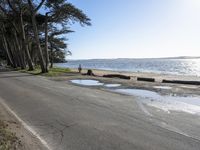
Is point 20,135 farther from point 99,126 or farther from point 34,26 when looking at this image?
point 34,26

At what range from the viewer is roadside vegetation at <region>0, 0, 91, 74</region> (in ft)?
118

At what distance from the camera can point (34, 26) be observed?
35.9 metres

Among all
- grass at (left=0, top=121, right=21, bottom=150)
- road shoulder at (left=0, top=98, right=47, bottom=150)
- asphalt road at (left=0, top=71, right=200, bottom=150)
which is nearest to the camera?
grass at (left=0, top=121, right=21, bottom=150)

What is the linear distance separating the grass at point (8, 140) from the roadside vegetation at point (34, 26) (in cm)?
2875

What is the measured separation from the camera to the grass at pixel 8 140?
6.19 meters

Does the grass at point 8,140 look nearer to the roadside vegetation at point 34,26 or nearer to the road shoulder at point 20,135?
the road shoulder at point 20,135

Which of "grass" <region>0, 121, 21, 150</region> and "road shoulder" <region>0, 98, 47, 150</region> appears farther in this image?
"road shoulder" <region>0, 98, 47, 150</region>

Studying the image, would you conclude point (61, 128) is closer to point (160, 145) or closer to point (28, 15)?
point (160, 145)

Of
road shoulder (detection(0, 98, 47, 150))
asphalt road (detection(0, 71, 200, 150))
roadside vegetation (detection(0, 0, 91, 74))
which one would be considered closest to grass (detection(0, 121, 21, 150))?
road shoulder (detection(0, 98, 47, 150))

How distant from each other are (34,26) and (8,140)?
3058 centimetres

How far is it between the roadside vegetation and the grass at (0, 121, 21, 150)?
2875cm

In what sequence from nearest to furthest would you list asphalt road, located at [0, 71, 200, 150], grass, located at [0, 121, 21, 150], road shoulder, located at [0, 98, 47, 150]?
grass, located at [0, 121, 21, 150], road shoulder, located at [0, 98, 47, 150], asphalt road, located at [0, 71, 200, 150]

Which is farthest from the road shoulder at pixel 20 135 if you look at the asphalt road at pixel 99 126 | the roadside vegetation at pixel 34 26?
the roadside vegetation at pixel 34 26

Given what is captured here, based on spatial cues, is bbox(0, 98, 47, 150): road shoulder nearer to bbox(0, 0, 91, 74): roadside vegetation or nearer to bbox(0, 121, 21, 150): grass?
bbox(0, 121, 21, 150): grass
